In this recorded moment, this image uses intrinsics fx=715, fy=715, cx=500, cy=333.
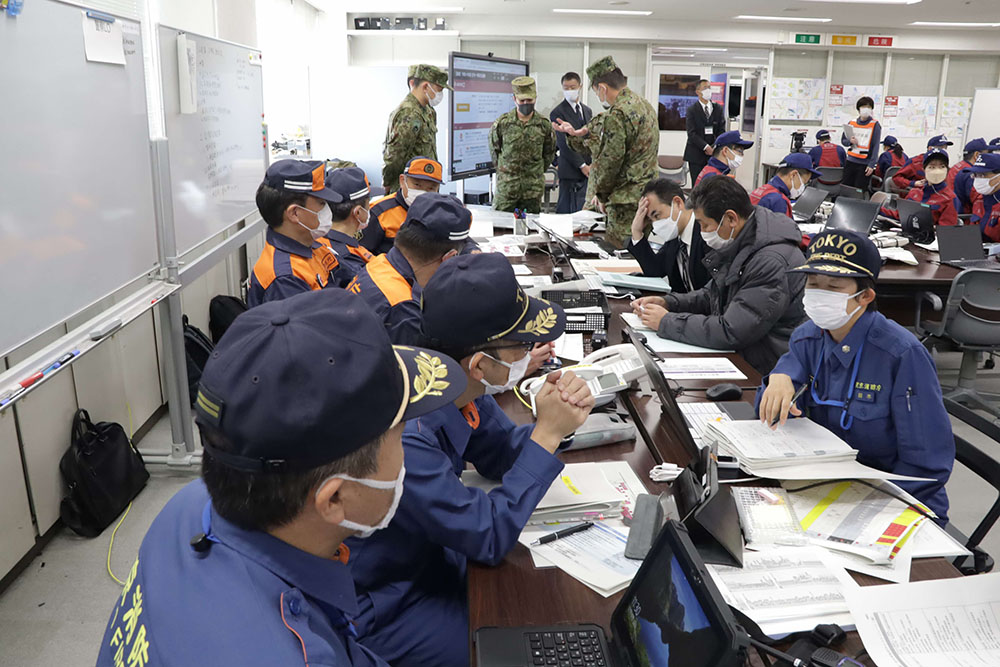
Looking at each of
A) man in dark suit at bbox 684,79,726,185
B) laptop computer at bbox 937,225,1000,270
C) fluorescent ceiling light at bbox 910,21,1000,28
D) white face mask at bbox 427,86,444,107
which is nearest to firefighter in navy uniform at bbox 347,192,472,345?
white face mask at bbox 427,86,444,107

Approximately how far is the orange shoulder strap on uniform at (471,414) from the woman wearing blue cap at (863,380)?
0.79 meters

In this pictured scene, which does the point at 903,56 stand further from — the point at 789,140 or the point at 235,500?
the point at 235,500

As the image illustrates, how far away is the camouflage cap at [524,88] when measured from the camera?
5344mm

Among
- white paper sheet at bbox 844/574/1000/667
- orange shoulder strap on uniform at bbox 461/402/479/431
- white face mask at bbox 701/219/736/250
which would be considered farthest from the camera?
white face mask at bbox 701/219/736/250

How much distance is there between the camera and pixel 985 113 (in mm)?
11680

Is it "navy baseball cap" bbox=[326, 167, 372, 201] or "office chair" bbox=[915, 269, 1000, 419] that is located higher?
"navy baseball cap" bbox=[326, 167, 372, 201]

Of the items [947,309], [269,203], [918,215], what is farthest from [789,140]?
[269,203]

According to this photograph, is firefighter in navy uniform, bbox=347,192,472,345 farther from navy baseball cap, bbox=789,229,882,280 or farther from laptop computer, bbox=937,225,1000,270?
laptop computer, bbox=937,225,1000,270

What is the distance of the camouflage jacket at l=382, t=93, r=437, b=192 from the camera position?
191 inches

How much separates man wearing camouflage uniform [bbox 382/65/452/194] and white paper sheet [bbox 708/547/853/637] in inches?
159

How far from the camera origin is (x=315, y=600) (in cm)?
88

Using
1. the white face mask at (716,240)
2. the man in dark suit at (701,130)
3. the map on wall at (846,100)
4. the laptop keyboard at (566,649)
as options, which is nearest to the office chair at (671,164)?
the man in dark suit at (701,130)

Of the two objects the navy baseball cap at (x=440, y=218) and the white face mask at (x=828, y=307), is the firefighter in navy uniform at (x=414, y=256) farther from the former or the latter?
the white face mask at (x=828, y=307)

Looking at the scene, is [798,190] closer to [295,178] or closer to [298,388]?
[295,178]
